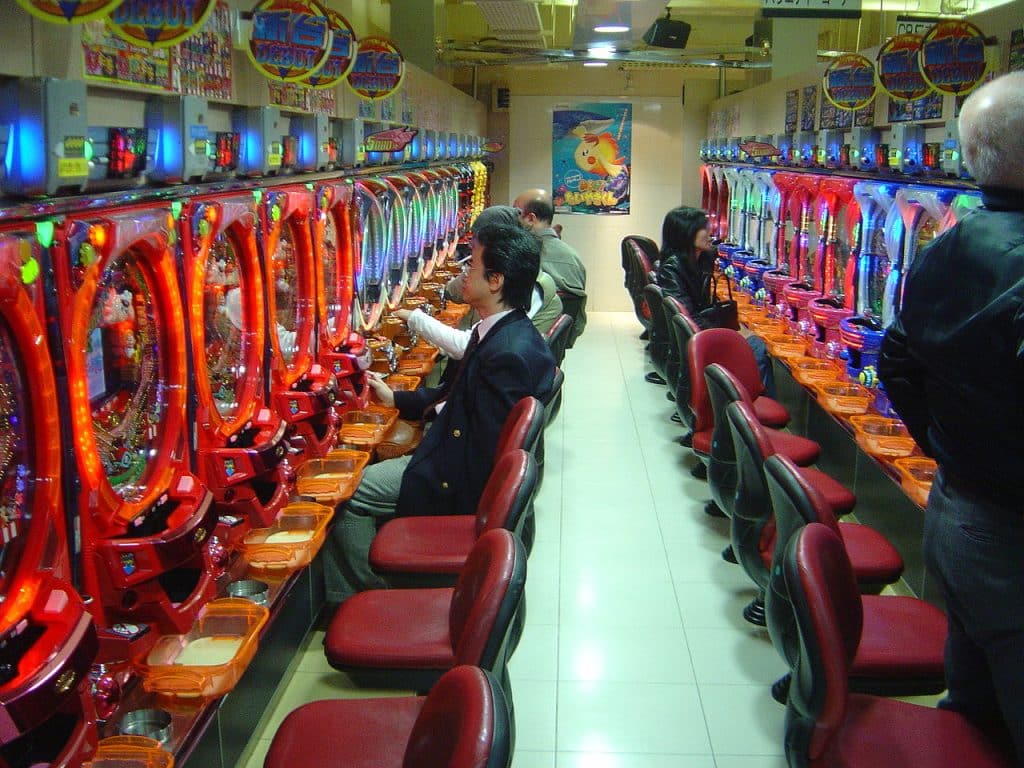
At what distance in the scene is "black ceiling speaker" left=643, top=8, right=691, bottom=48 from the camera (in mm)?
9508

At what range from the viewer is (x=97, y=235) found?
2043 millimetres

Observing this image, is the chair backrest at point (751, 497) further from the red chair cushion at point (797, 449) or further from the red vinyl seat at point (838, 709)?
the red chair cushion at point (797, 449)

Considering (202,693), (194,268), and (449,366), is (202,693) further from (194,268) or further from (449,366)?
(449,366)

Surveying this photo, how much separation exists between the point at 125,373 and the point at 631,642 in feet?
6.84

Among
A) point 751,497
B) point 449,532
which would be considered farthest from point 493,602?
point 751,497

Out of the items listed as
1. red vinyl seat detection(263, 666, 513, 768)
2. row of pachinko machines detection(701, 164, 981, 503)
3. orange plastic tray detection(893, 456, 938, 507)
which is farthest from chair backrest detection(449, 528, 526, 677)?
orange plastic tray detection(893, 456, 938, 507)

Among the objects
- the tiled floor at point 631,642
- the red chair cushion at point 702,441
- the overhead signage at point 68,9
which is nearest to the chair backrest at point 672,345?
the tiled floor at point 631,642

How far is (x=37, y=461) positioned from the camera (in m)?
1.89

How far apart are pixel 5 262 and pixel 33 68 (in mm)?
514

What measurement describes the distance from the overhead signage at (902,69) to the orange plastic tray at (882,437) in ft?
4.88

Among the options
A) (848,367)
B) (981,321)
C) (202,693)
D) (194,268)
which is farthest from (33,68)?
(848,367)

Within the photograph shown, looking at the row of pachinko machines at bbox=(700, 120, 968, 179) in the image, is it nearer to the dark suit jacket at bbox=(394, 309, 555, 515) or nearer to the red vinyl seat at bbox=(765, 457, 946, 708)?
the red vinyl seat at bbox=(765, 457, 946, 708)

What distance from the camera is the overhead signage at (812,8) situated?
5656mm

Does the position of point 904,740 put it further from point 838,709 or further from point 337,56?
point 337,56
